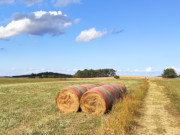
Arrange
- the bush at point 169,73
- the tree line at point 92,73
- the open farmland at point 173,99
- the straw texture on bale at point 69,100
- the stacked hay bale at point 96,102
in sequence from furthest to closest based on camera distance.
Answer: the tree line at point 92,73, the bush at point 169,73, the open farmland at point 173,99, the straw texture on bale at point 69,100, the stacked hay bale at point 96,102

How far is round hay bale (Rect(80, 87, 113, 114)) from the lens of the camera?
8.70m

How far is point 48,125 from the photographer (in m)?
7.08

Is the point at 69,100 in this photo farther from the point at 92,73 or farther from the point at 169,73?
the point at 92,73

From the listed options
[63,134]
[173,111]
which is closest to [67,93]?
[63,134]

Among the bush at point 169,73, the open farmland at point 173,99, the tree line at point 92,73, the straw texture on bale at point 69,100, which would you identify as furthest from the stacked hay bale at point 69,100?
the tree line at point 92,73

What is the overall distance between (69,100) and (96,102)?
1.71 metres

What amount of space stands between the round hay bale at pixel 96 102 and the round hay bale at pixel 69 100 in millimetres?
420

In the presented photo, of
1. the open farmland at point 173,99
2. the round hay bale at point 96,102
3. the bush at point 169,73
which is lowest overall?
the open farmland at point 173,99

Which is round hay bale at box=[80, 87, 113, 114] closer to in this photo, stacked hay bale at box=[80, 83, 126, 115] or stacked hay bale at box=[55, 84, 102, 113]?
stacked hay bale at box=[80, 83, 126, 115]

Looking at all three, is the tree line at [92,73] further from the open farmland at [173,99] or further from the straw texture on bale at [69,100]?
the straw texture on bale at [69,100]

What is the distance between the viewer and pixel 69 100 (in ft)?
31.8

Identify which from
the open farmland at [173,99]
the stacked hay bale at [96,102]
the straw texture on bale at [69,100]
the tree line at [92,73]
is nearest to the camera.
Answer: the stacked hay bale at [96,102]

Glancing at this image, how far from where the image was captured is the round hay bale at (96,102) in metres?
8.70

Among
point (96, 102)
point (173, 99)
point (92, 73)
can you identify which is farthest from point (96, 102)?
point (92, 73)
